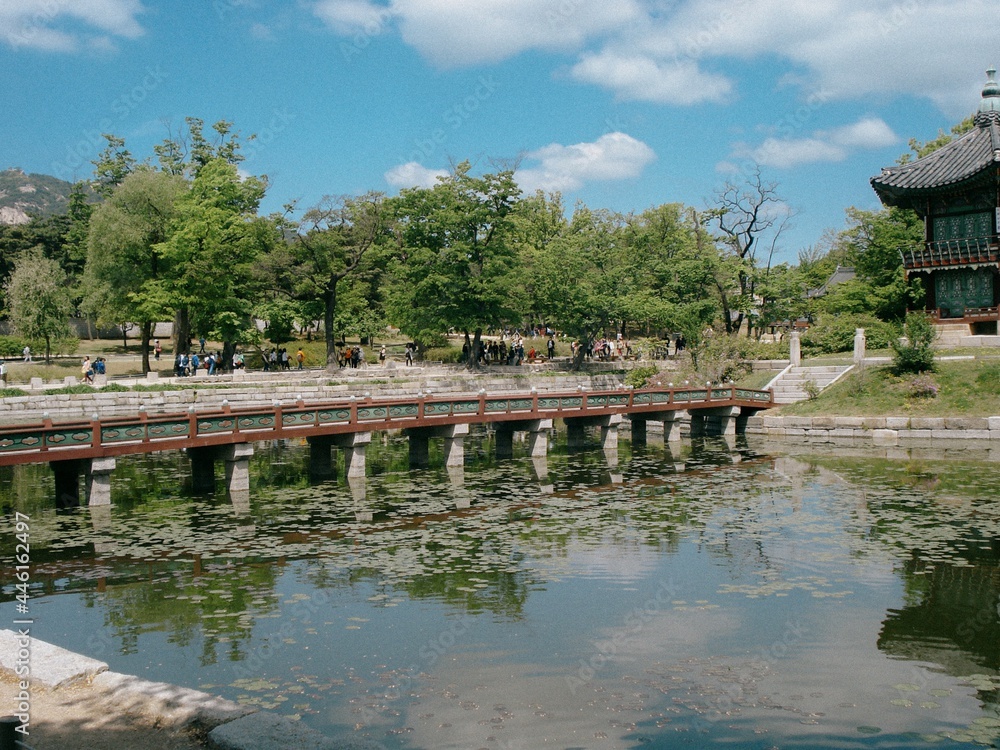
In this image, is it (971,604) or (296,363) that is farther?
(296,363)

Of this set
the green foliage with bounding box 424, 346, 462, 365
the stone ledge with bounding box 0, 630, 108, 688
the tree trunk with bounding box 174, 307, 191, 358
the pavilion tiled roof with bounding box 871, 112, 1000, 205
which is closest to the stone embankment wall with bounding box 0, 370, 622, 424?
the tree trunk with bounding box 174, 307, 191, 358

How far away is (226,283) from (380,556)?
34.2 metres

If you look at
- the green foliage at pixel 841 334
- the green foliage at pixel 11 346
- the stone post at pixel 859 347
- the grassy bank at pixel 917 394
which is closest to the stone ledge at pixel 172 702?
the grassy bank at pixel 917 394

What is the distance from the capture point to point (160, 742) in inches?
280

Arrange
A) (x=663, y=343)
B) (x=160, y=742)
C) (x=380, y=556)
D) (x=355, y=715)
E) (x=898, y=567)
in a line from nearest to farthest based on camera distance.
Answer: (x=160, y=742) → (x=355, y=715) → (x=898, y=567) → (x=380, y=556) → (x=663, y=343)

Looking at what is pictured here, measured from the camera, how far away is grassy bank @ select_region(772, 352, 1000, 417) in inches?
1356

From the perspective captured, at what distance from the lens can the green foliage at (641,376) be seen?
4594 centimetres

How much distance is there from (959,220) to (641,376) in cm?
1870

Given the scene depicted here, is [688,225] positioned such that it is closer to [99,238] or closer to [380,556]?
[99,238]

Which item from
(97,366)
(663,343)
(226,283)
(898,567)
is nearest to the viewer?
(898,567)

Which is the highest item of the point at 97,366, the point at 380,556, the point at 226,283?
the point at 226,283

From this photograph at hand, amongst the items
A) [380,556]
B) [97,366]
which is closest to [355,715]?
[380,556]

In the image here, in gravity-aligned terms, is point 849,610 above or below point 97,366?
below

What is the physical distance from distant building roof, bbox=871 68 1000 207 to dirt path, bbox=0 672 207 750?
44931 millimetres
